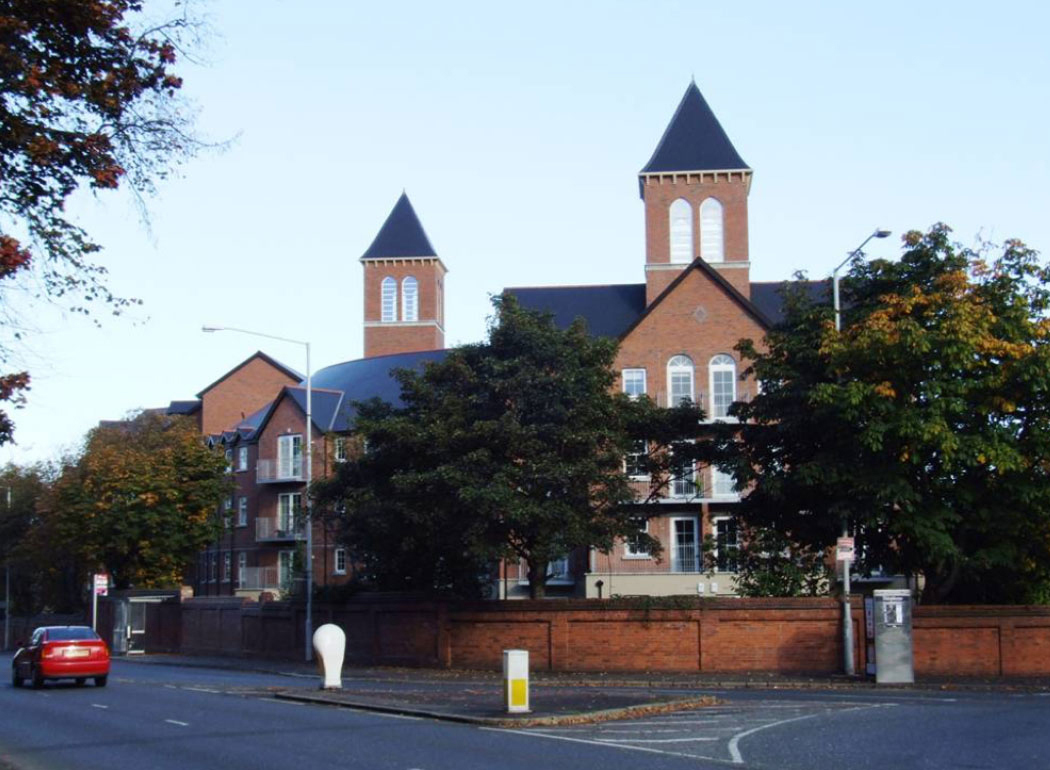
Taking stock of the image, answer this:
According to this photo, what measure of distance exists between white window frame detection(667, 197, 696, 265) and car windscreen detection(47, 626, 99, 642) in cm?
3603

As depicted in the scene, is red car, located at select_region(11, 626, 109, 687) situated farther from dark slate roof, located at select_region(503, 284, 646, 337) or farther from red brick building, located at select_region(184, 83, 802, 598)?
dark slate roof, located at select_region(503, 284, 646, 337)

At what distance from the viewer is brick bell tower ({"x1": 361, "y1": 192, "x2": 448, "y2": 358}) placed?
84750 mm

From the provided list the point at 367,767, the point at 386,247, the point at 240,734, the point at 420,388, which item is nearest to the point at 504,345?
the point at 420,388

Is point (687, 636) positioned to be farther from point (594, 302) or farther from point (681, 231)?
point (594, 302)

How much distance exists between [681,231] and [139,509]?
27819 mm

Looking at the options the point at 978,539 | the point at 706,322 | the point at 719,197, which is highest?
the point at 719,197

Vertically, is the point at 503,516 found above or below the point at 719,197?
below

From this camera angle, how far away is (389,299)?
85.3 metres

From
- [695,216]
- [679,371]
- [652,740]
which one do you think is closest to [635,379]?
[679,371]

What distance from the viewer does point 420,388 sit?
36.0 m

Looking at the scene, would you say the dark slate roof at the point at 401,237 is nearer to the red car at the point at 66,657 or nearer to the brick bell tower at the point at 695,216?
the brick bell tower at the point at 695,216

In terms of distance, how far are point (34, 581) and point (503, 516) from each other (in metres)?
60.9

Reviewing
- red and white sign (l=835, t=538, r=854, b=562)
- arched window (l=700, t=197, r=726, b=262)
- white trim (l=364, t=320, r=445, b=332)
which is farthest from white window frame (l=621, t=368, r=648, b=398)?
white trim (l=364, t=320, r=445, b=332)

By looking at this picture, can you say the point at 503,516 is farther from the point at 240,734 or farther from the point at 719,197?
the point at 719,197
